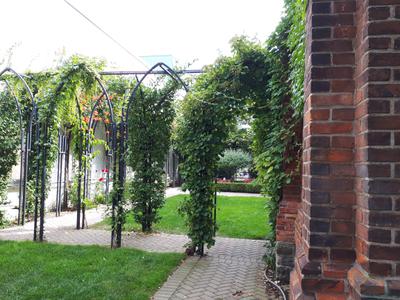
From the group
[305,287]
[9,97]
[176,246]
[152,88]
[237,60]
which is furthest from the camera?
[9,97]

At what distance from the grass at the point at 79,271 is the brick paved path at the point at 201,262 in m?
0.30

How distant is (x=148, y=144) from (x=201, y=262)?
3116mm

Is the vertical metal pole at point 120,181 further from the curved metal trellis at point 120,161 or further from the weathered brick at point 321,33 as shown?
the weathered brick at point 321,33

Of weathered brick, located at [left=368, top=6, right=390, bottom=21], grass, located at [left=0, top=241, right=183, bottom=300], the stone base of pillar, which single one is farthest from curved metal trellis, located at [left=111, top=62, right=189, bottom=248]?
weathered brick, located at [left=368, top=6, right=390, bottom=21]

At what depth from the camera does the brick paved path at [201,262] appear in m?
4.42

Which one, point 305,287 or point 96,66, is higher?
point 96,66

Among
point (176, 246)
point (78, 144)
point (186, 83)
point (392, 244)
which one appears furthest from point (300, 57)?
point (78, 144)

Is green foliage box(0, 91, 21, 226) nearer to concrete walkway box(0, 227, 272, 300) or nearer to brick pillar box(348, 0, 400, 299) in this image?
concrete walkway box(0, 227, 272, 300)

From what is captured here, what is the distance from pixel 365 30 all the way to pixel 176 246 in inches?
224

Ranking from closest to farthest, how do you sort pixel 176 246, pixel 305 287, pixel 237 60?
pixel 305 287 < pixel 237 60 < pixel 176 246

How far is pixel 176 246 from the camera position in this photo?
689 cm

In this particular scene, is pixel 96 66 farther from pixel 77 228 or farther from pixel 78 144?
pixel 77 228

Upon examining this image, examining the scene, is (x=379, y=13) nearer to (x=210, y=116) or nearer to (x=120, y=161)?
(x=210, y=116)

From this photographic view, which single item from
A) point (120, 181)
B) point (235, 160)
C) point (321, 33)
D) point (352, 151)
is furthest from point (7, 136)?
point (235, 160)
